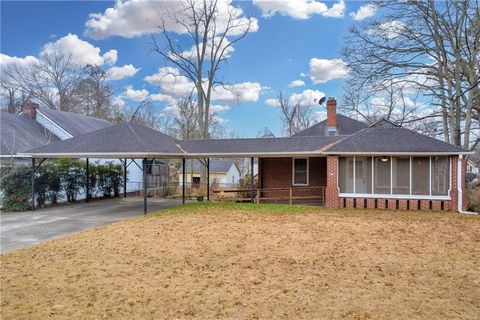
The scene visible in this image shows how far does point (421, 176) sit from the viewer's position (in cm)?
1445

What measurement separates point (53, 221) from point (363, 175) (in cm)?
1297

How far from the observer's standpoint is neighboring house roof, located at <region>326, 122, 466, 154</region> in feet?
46.2

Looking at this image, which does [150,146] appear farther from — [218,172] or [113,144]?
[218,172]

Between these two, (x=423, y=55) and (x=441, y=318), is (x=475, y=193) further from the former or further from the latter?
(x=441, y=318)

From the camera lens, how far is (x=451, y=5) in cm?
1916

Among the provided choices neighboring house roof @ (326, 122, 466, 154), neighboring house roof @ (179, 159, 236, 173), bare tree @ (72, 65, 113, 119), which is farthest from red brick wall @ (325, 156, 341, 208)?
A: bare tree @ (72, 65, 113, 119)

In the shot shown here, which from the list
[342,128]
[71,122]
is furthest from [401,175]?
[71,122]

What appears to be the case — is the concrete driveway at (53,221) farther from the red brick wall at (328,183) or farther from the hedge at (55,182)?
the red brick wall at (328,183)

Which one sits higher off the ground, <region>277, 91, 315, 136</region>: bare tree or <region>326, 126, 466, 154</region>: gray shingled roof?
<region>277, 91, 315, 136</region>: bare tree

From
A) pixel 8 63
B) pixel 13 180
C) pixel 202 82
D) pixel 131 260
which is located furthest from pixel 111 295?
pixel 8 63

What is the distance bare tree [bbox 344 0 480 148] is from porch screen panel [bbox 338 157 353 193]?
840 cm

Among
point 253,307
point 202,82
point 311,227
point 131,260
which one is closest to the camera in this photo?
point 253,307

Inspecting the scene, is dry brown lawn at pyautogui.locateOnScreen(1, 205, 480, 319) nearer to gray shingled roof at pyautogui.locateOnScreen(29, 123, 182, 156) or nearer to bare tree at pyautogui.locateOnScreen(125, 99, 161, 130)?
gray shingled roof at pyautogui.locateOnScreen(29, 123, 182, 156)

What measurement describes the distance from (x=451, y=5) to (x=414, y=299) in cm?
2030
